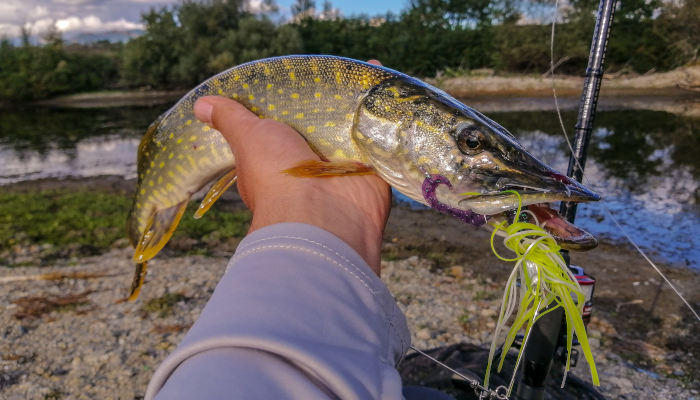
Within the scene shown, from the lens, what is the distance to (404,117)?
191 centimetres

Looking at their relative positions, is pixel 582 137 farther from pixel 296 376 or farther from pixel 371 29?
pixel 371 29

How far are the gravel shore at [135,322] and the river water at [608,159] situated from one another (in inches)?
59.1

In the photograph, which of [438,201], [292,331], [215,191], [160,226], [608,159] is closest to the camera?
[292,331]

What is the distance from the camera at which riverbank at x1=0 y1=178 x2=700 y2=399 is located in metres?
3.18

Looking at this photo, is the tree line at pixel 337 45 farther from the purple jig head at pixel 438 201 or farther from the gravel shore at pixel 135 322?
the purple jig head at pixel 438 201

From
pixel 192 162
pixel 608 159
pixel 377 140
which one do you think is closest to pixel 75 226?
pixel 192 162

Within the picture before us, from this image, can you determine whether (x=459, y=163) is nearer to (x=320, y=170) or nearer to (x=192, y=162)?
(x=320, y=170)

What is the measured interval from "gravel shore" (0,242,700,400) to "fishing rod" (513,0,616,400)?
1294 millimetres

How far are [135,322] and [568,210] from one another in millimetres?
3534

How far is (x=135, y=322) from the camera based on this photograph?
3.94 m

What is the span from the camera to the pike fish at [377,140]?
166 centimetres

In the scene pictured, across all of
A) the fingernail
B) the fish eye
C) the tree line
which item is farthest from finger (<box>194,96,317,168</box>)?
the tree line

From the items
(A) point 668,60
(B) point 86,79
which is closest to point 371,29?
(A) point 668,60

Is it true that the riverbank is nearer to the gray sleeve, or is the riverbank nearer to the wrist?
the wrist
